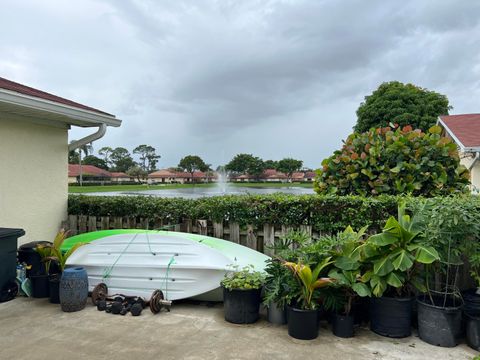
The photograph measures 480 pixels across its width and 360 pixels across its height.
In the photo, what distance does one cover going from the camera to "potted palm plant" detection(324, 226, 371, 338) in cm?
353

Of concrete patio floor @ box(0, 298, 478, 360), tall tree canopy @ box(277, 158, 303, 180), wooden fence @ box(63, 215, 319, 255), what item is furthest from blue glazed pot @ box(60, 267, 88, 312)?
tall tree canopy @ box(277, 158, 303, 180)

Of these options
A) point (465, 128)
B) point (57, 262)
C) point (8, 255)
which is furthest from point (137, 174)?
point (8, 255)

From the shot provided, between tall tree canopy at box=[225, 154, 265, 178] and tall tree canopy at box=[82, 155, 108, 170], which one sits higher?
tall tree canopy at box=[82, 155, 108, 170]

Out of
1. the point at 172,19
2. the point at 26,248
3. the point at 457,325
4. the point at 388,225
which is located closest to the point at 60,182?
the point at 26,248

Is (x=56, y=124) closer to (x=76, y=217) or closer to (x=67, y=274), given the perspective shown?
(x=76, y=217)

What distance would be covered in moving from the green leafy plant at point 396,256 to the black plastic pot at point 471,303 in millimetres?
508

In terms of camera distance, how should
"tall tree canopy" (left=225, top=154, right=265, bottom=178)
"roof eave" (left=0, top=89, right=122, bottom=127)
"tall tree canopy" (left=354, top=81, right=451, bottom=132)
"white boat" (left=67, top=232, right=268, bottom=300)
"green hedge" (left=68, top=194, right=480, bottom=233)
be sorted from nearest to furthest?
"white boat" (left=67, top=232, right=268, bottom=300), "green hedge" (left=68, top=194, right=480, bottom=233), "roof eave" (left=0, top=89, right=122, bottom=127), "tall tree canopy" (left=354, top=81, right=451, bottom=132), "tall tree canopy" (left=225, top=154, right=265, bottom=178)

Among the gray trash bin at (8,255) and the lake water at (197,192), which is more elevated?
the lake water at (197,192)

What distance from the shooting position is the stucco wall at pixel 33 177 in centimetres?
547

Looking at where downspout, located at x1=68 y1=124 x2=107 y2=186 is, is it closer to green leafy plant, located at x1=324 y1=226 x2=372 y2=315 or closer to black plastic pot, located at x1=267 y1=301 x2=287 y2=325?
black plastic pot, located at x1=267 y1=301 x2=287 y2=325

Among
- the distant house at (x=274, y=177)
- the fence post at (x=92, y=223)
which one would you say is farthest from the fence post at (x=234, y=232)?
the distant house at (x=274, y=177)

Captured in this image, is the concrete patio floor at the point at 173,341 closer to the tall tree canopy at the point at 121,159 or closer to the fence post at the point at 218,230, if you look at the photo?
the fence post at the point at 218,230

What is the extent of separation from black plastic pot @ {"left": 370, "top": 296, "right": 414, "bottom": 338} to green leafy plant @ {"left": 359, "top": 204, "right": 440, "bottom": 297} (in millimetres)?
146

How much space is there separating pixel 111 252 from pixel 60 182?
255 centimetres
